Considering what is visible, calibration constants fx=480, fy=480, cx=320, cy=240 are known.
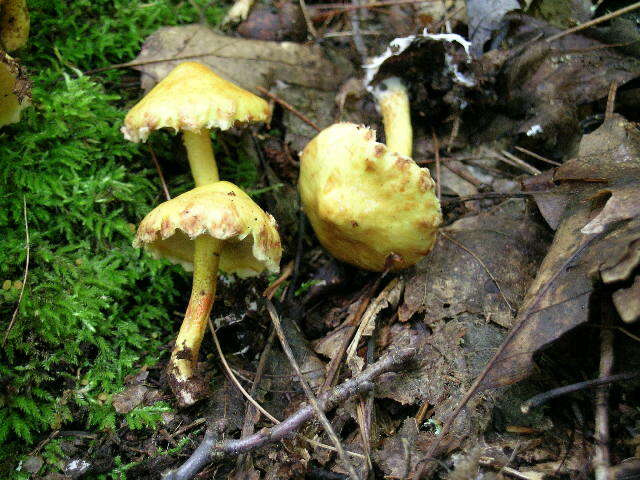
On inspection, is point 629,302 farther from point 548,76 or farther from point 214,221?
point 548,76

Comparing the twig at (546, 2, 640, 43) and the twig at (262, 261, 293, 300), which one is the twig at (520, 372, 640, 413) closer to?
the twig at (262, 261, 293, 300)

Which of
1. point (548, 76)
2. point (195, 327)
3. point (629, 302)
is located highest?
point (548, 76)

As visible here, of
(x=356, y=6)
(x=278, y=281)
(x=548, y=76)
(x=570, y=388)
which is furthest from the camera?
(x=356, y=6)

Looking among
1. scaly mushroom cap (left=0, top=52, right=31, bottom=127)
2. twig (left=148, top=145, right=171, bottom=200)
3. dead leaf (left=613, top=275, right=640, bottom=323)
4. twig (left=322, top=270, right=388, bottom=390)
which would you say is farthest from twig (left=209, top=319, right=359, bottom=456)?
scaly mushroom cap (left=0, top=52, right=31, bottom=127)

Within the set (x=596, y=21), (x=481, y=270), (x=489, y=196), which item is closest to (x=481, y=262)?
(x=481, y=270)

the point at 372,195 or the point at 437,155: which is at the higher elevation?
the point at 372,195

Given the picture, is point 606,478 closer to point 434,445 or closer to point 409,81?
point 434,445
